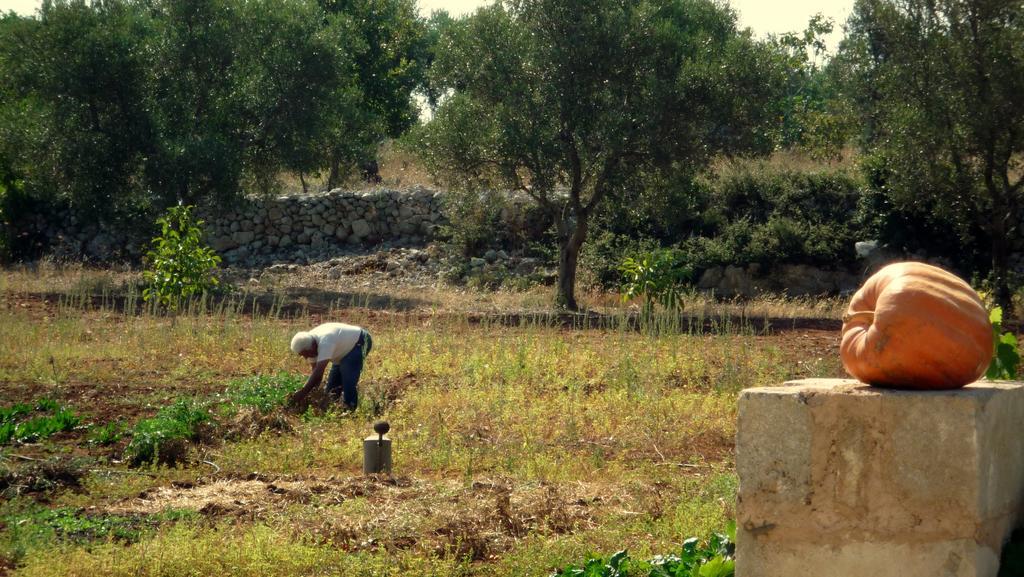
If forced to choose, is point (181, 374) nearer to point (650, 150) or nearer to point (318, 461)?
point (318, 461)

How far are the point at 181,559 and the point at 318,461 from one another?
8.67 ft

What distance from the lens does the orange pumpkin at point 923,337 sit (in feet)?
13.5

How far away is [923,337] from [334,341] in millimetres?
6069

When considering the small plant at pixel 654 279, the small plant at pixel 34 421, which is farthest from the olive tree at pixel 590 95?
the small plant at pixel 34 421

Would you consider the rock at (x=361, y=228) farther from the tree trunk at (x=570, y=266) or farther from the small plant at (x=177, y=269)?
the small plant at (x=177, y=269)

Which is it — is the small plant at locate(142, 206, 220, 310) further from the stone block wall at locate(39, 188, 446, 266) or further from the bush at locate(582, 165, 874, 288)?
the stone block wall at locate(39, 188, 446, 266)

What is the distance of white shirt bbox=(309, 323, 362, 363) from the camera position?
365 inches

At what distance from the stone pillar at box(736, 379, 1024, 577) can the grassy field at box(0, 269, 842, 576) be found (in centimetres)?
150

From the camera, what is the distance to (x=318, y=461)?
7.87m

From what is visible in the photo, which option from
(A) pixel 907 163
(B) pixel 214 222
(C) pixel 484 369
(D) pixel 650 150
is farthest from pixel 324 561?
(B) pixel 214 222

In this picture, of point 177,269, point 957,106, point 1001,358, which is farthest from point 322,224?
point 1001,358

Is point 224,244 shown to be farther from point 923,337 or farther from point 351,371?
point 923,337

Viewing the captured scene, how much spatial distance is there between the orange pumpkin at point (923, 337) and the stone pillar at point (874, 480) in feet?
0.34

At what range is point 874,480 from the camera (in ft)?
13.1
